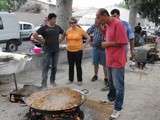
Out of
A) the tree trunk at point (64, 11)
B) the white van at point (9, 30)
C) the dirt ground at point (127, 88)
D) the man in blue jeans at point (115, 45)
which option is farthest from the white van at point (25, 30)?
the man in blue jeans at point (115, 45)

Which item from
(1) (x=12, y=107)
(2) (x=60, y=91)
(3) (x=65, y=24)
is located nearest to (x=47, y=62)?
(1) (x=12, y=107)

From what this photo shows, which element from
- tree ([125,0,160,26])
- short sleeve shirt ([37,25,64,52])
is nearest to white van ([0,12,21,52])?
tree ([125,0,160,26])

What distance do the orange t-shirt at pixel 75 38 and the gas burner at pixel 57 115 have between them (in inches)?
128

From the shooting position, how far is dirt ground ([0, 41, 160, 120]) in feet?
26.0

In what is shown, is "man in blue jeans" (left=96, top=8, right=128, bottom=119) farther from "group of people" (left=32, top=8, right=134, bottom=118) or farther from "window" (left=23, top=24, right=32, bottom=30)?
"window" (left=23, top=24, right=32, bottom=30)

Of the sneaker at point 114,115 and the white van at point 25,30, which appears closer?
the sneaker at point 114,115

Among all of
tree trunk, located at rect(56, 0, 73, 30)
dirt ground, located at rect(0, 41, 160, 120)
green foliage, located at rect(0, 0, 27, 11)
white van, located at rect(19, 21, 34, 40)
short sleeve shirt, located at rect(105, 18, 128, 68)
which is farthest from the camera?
green foliage, located at rect(0, 0, 27, 11)

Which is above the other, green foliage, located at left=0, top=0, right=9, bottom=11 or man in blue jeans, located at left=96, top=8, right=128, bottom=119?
green foliage, located at left=0, top=0, right=9, bottom=11

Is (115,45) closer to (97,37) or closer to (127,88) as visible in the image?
(97,37)

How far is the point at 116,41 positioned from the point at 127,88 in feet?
11.3

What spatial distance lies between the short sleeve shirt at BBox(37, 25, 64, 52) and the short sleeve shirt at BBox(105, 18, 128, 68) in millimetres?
2647

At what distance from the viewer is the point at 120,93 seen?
24.1 ft

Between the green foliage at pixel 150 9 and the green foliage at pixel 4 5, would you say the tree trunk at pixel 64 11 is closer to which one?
the green foliage at pixel 150 9

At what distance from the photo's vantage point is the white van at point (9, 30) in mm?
21500
